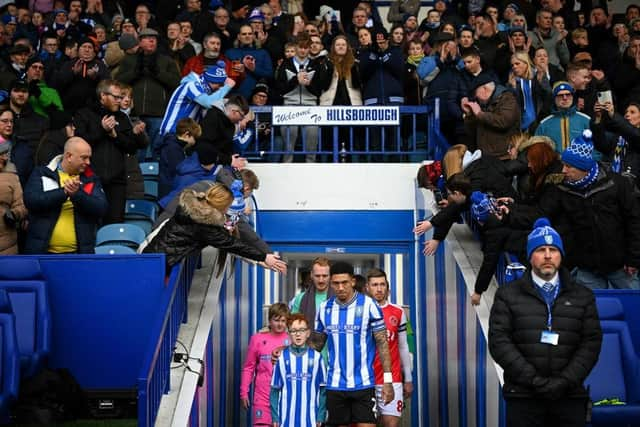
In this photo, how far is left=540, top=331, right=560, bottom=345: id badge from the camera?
8.51m

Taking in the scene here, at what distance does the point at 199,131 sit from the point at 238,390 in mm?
2638

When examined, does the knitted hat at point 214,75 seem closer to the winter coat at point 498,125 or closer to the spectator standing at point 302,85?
the spectator standing at point 302,85

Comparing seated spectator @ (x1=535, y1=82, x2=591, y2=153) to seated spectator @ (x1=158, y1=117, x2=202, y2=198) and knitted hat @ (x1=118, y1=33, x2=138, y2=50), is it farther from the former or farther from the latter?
knitted hat @ (x1=118, y1=33, x2=138, y2=50)

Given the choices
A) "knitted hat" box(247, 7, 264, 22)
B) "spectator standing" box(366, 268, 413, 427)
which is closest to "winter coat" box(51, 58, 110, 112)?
"knitted hat" box(247, 7, 264, 22)

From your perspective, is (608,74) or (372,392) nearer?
(372,392)

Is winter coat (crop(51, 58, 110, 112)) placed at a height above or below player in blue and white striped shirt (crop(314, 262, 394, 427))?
above

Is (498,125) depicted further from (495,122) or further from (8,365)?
(8,365)

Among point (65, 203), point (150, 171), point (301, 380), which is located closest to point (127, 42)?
point (150, 171)

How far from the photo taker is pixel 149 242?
1122 centimetres

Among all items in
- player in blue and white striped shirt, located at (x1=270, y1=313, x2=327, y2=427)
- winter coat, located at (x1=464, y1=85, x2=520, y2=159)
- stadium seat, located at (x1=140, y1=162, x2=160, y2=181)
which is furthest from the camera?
stadium seat, located at (x1=140, y1=162, x2=160, y2=181)

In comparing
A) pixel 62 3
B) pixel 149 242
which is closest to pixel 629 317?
pixel 149 242

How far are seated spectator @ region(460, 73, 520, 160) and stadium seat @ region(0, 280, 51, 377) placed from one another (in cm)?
400

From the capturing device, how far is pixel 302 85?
1492cm

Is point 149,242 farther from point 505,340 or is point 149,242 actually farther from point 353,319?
point 505,340
